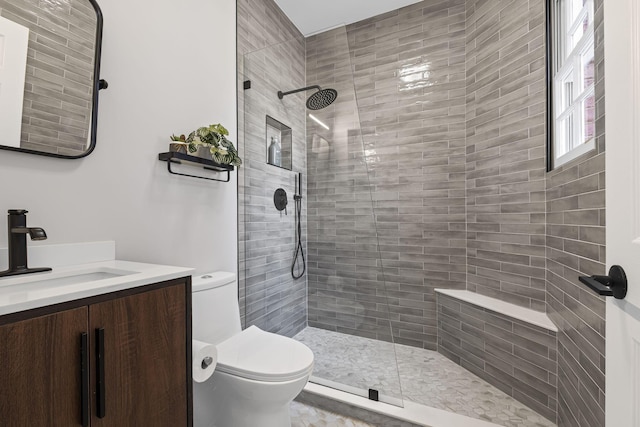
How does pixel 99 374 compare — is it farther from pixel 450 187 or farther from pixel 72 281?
pixel 450 187

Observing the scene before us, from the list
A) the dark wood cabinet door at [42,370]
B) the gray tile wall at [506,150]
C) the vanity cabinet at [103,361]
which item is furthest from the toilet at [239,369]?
the gray tile wall at [506,150]

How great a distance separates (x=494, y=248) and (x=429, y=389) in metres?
1.12

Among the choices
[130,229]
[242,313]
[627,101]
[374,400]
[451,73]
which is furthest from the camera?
[451,73]

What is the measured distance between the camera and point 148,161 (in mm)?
→ 1489

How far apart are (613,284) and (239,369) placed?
51.4 inches

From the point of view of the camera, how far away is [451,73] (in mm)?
2525

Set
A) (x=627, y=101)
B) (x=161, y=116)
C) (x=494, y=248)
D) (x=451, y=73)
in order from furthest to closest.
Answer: (x=451, y=73) < (x=494, y=248) < (x=161, y=116) < (x=627, y=101)

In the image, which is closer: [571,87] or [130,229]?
[130,229]

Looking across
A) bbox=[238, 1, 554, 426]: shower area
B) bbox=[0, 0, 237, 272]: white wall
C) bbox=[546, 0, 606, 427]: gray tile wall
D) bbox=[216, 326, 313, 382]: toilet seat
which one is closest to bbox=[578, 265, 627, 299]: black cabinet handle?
bbox=[546, 0, 606, 427]: gray tile wall

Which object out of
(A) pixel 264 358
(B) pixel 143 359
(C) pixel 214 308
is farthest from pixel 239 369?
(B) pixel 143 359

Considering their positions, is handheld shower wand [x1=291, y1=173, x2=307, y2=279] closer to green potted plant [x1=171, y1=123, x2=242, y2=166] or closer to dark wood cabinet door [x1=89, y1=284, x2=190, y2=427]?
green potted plant [x1=171, y1=123, x2=242, y2=166]

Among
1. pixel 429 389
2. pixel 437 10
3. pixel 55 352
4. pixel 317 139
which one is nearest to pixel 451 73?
pixel 437 10

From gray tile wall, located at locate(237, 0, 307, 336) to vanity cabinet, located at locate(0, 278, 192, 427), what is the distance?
39.9 inches

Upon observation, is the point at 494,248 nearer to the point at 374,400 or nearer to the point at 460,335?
the point at 460,335
